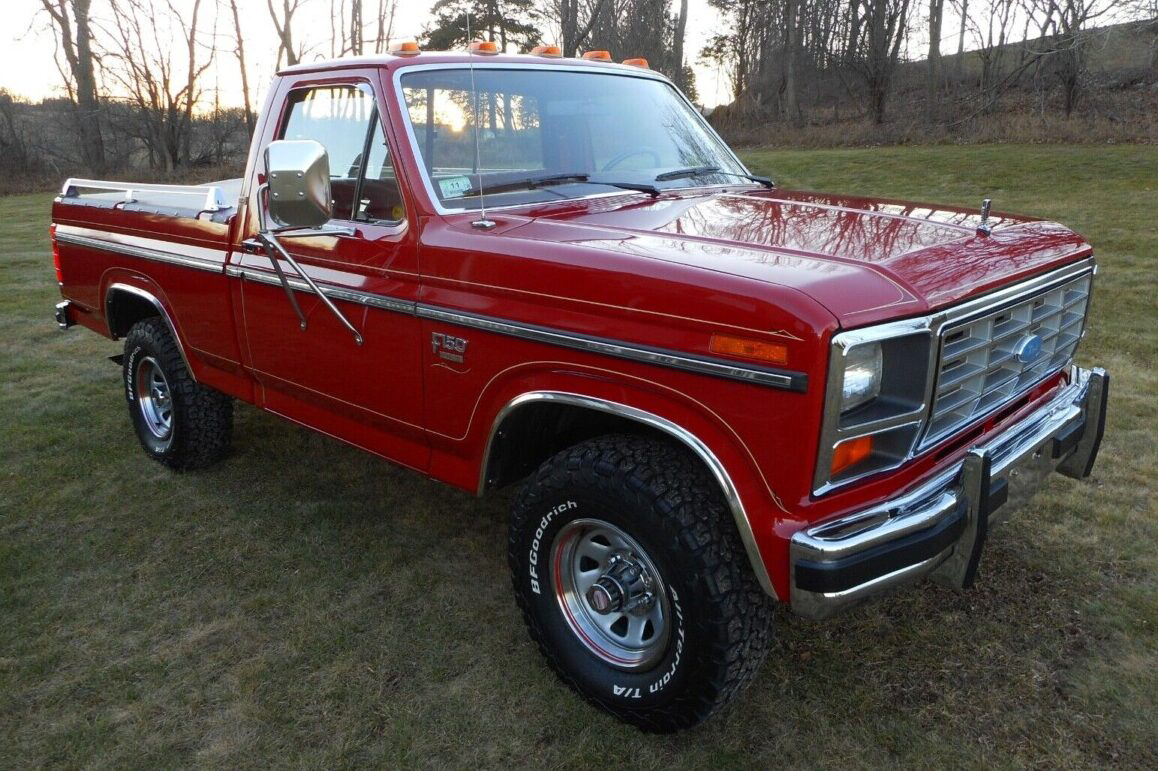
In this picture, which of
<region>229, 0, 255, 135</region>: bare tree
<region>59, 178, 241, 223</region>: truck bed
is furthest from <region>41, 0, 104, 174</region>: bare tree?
<region>59, 178, 241, 223</region>: truck bed

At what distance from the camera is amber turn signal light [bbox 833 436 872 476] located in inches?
88.5

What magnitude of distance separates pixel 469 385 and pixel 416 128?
Result: 38.3 inches

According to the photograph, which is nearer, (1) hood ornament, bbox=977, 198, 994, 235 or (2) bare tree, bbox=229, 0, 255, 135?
(1) hood ornament, bbox=977, 198, 994, 235

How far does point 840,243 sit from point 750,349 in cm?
62

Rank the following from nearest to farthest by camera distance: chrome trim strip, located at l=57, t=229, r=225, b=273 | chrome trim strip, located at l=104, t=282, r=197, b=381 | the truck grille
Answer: the truck grille, chrome trim strip, located at l=57, t=229, r=225, b=273, chrome trim strip, located at l=104, t=282, r=197, b=381

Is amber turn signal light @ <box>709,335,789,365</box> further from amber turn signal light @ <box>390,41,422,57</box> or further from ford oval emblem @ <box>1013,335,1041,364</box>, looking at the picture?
amber turn signal light @ <box>390,41,422,57</box>

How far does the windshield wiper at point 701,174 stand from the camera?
3573 millimetres

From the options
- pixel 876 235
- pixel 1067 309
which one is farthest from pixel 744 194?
pixel 1067 309

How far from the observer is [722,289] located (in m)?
2.26

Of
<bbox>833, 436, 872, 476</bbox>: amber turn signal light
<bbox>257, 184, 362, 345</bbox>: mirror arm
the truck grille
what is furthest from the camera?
<bbox>257, 184, 362, 345</bbox>: mirror arm

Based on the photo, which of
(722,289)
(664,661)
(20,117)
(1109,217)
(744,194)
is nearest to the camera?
(722,289)

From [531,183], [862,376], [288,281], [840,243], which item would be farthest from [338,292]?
[862,376]

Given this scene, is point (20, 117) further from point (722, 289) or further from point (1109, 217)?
point (722, 289)

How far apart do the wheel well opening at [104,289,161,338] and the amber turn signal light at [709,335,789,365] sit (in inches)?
143
